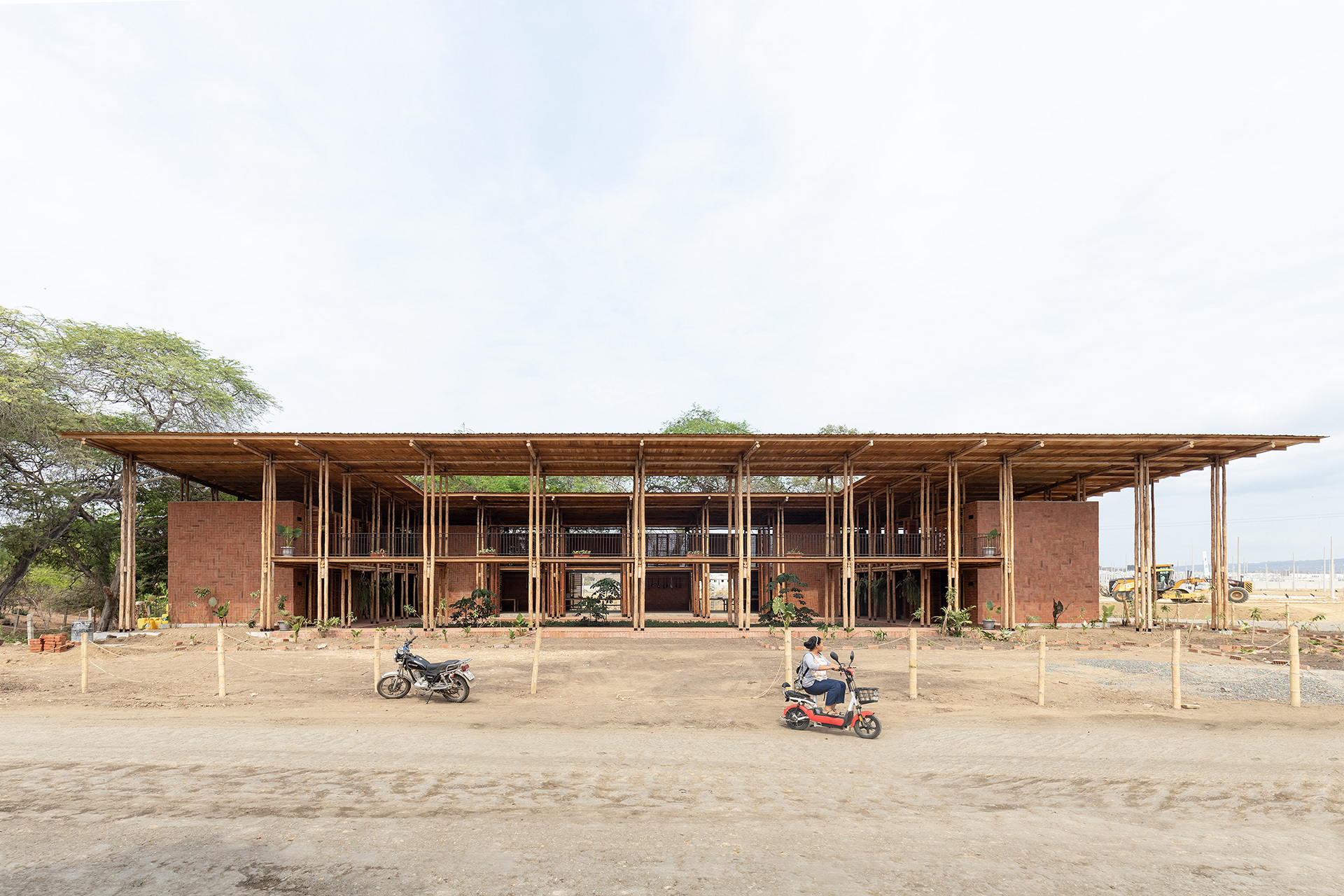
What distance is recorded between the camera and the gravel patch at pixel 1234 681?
12.3 meters

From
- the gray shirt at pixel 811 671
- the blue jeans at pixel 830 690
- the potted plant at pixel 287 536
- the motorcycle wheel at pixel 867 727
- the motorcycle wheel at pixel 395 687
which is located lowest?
the motorcycle wheel at pixel 395 687

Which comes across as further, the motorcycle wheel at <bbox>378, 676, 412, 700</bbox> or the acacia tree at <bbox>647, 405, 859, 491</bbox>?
the acacia tree at <bbox>647, 405, 859, 491</bbox>

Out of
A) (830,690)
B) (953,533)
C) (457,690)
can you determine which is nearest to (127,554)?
(457,690)

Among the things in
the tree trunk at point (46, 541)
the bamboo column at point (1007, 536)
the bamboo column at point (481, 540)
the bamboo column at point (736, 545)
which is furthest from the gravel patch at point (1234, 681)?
the tree trunk at point (46, 541)

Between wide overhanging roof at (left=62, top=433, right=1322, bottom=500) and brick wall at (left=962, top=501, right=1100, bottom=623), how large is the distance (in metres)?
1.57

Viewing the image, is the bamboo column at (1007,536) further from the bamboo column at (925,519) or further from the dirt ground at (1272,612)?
the dirt ground at (1272,612)

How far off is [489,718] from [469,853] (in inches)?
204

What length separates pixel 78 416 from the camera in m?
26.7

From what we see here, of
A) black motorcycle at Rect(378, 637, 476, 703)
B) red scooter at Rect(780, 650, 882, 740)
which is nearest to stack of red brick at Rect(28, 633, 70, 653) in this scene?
black motorcycle at Rect(378, 637, 476, 703)

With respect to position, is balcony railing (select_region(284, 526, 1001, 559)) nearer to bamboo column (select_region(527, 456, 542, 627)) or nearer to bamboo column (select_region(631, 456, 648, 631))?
bamboo column (select_region(527, 456, 542, 627))

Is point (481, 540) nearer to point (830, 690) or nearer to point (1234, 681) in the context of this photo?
point (830, 690)

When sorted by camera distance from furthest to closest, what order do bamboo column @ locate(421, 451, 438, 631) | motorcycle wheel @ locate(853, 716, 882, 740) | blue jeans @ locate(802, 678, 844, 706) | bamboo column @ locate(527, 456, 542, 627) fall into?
1. bamboo column @ locate(527, 456, 542, 627)
2. bamboo column @ locate(421, 451, 438, 631)
3. blue jeans @ locate(802, 678, 844, 706)
4. motorcycle wheel @ locate(853, 716, 882, 740)

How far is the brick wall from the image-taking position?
26703 mm

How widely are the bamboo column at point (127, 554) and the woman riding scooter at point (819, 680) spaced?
22218mm
